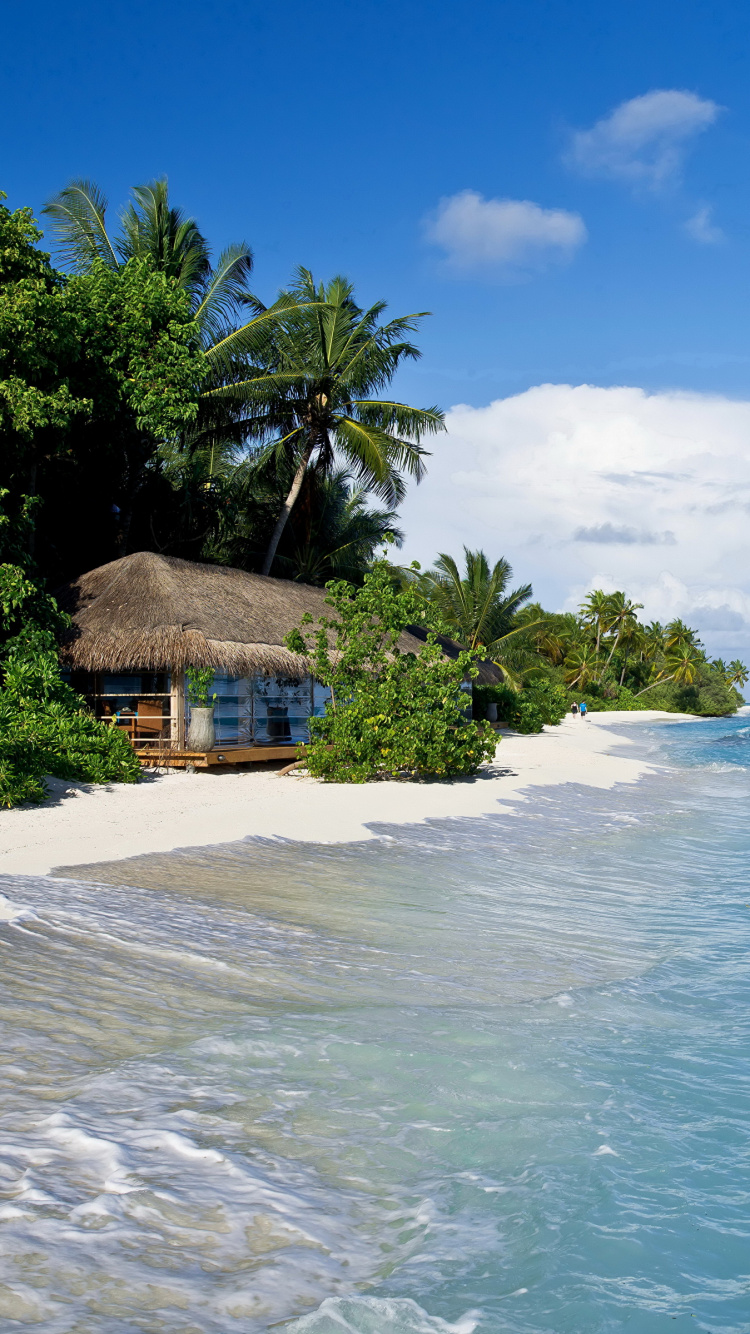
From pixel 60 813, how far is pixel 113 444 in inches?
384

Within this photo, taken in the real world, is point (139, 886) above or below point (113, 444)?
below

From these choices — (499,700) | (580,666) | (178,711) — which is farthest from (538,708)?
(580,666)

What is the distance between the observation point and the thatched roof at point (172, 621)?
13.7 metres

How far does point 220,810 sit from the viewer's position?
1062cm

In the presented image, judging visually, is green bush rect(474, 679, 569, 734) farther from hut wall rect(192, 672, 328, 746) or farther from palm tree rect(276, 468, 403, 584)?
hut wall rect(192, 672, 328, 746)

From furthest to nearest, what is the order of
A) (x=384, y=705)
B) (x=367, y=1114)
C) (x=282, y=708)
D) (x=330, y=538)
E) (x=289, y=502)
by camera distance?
(x=330, y=538), (x=289, y=502), (x=282, y=708), (x=384, y=705), (x=367, y=1114)

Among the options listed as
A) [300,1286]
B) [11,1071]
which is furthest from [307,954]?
[300,1286]

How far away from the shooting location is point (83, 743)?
11.6m

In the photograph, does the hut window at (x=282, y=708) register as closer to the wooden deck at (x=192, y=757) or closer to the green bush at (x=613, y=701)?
the wooden deck at (x=192, y=757)

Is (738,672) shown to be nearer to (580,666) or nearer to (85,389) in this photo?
(580,666)

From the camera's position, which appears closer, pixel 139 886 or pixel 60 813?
pixel 139 886

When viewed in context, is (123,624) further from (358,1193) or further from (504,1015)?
(358,1193)

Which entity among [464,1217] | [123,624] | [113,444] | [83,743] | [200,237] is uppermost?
[200,237]

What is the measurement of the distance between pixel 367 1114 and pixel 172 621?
36.5ft
